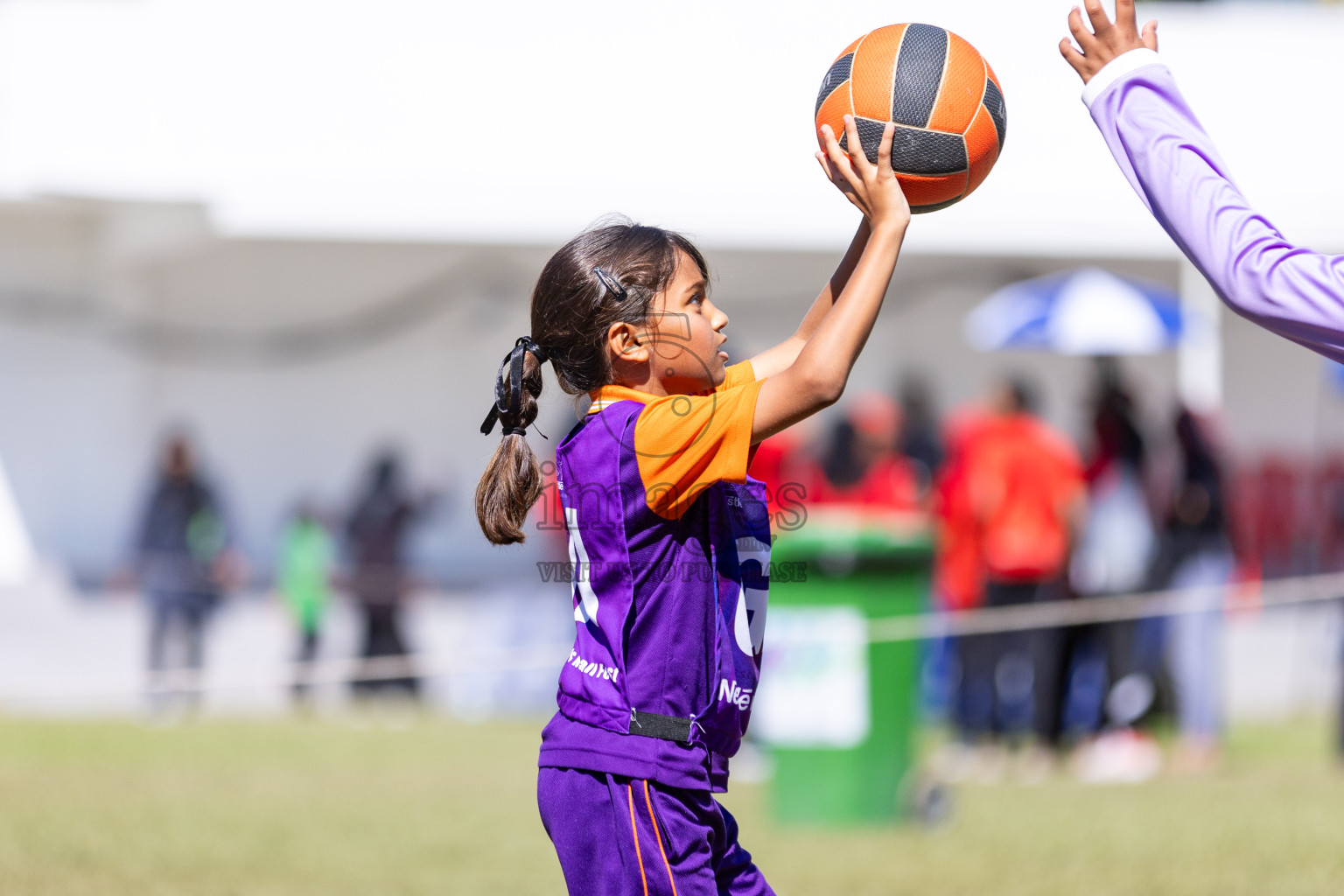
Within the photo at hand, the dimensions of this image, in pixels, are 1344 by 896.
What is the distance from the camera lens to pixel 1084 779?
29.0 ft

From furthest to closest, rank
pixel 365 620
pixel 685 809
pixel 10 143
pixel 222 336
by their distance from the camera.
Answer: pixel 222 336
pixel 10 143
pixel 365 620
pixel 685 809

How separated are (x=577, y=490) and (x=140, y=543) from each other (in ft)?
32.9

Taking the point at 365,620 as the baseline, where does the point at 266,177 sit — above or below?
above

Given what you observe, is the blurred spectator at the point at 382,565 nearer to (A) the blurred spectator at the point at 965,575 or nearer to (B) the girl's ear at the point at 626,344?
(A) the blurred spectator at the point at 965,575

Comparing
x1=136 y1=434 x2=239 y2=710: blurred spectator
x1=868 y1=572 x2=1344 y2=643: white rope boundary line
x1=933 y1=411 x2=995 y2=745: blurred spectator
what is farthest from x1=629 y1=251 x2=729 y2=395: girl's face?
x1=136 y1=434 x2=239 y2=710: blurred spectator

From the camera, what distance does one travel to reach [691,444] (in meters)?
2.87

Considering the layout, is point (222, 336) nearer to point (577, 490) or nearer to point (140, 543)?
point (140, 543)

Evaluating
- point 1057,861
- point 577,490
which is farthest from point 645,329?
point 1057,861

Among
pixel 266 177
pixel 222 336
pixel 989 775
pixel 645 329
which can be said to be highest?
pixel 266 177

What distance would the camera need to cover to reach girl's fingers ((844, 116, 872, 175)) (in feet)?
9.61

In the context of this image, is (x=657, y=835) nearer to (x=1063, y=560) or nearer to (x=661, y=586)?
(x=661, y=586)

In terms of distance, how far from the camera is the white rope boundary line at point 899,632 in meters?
8.97

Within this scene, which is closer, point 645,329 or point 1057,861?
point 645,329

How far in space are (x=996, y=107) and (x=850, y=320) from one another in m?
0.84
